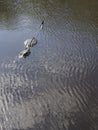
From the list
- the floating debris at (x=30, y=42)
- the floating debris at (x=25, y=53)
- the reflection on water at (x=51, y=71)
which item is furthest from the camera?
the floating debris at (x=30, y=42)

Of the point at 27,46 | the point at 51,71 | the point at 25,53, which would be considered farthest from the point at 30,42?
the point at 51,71

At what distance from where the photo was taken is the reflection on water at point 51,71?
10.1 metres

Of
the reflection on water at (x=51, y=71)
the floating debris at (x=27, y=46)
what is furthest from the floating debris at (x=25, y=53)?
the reflection on water at (x=51, y=71)

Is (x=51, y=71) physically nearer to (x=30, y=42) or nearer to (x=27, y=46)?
(x=27, y=46)

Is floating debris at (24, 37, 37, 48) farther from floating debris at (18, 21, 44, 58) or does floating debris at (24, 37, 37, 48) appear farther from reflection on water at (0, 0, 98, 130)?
reflection on water at (0, 0, 98, 130)

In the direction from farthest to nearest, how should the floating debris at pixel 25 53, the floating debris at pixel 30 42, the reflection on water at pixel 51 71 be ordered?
the floating debris at pixel 30 42, the floating debris at pixel 25 53, the reflection on water at pixel 51 71

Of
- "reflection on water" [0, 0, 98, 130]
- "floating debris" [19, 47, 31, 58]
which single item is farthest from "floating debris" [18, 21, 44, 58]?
"reflection on water" [0, 0, 98, 130]

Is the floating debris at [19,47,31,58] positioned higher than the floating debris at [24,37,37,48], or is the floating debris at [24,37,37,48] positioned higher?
the floating debris at [24,37,37,48]

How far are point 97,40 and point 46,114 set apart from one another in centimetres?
670

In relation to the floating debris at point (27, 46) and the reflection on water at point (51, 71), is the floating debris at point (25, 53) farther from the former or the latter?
the reflection on water at point (51, 71)

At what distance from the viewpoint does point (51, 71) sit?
12.6m

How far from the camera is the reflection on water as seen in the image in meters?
10.1

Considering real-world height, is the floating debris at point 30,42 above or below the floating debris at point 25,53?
above

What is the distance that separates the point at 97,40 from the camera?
14977 millimetres
